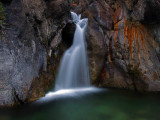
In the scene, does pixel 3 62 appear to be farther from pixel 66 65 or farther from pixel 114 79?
pixel 114 79

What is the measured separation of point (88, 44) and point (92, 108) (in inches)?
157

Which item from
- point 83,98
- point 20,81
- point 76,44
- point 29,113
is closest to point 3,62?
point 20,81

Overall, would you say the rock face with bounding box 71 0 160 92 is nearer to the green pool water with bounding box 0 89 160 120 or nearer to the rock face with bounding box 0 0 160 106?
the rock face with bounding box 0 0 160 106

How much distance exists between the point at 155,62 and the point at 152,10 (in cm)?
271

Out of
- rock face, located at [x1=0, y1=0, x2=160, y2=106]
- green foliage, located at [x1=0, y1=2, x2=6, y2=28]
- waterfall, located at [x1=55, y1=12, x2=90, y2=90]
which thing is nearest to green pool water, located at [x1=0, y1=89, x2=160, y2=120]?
rock face, located at [x1=0, y1=0, x2=160, y2=106]

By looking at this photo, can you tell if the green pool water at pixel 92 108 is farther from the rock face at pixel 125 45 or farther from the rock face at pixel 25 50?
the rock face at pixel 125 45

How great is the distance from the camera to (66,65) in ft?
26.1

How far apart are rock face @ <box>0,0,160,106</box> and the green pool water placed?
0.56m

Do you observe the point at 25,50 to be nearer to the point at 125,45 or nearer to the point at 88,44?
the point at 88,44

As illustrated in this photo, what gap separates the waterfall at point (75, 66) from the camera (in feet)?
25.4

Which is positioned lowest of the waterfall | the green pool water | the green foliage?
the green pool water

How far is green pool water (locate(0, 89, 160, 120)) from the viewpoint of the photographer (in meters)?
4.63

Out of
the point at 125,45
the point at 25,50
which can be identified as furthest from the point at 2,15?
the point at 125,45

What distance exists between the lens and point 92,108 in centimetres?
540
